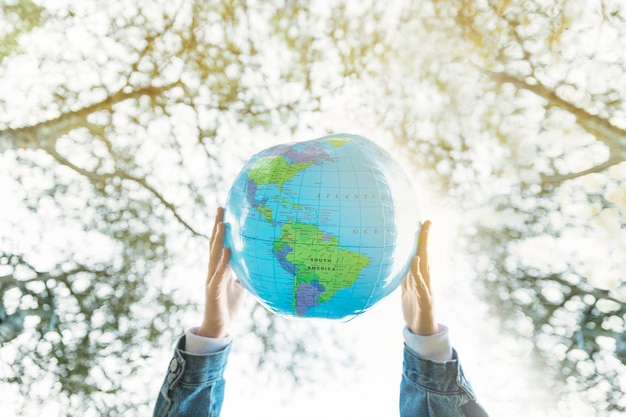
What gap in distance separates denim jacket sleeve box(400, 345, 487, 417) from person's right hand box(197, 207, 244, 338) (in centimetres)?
83

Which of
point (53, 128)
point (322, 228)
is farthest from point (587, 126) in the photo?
point (53, 128)

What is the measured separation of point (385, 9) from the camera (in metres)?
3.36

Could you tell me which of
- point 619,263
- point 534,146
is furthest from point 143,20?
point 619,263

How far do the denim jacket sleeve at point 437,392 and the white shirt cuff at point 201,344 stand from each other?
0.80 metres

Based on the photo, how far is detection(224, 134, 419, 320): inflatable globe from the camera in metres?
1.47

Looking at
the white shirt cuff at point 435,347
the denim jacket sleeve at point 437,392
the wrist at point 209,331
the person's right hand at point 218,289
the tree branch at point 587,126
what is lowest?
the denim jacket sleeve at point 437,392

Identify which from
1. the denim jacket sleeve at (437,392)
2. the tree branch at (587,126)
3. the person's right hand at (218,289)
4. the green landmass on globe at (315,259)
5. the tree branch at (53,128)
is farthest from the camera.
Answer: the tree branch at (53,128)

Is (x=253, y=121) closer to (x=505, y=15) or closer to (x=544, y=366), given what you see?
(x=505, y=15)

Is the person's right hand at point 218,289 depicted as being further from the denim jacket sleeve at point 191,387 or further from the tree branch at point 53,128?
the tree branch at point 53,128

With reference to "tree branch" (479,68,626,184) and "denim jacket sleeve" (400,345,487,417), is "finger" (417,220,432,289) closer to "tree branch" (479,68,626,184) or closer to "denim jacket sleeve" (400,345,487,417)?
"denim jacket sleeve" (400,345,487,417)

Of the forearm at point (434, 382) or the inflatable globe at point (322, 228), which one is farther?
the forearm at point (434, 382)

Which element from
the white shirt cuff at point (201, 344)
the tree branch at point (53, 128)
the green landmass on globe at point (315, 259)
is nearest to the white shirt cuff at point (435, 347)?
the green landmass on globe at point (315, 259)

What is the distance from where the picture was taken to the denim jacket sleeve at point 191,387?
5.56 ft

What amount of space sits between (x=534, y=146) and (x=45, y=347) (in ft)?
13.7
